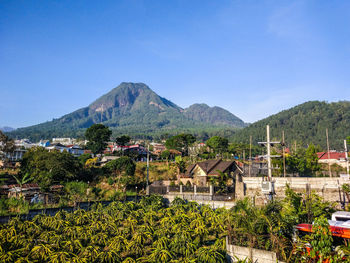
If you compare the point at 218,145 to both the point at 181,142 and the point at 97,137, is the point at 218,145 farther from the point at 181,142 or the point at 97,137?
the point at 97,137

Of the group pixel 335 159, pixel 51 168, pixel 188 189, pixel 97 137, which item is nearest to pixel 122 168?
pixel 51 168

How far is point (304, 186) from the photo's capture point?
18516 millimetres

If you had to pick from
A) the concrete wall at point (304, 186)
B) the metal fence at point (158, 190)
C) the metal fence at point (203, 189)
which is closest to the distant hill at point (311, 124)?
the metal fence at point (203, 189)

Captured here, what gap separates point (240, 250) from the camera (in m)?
10.5

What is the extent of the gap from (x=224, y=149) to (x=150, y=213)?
4983 centimetres

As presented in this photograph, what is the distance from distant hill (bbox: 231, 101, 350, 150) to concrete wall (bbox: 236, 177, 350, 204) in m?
78.4

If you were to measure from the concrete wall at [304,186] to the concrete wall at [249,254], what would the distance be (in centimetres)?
772

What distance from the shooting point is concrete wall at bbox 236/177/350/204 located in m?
17.6

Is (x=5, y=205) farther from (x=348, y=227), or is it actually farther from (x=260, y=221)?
(x=348, y=227)

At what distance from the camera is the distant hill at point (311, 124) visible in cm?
10019

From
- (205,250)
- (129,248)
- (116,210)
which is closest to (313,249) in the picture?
(205,250)

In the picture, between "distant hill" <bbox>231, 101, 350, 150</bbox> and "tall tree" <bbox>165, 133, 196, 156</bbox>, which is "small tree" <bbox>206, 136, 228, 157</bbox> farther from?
"distant hill" <bbox>231, 101, 350, 150</bbox>

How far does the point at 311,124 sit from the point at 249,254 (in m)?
123

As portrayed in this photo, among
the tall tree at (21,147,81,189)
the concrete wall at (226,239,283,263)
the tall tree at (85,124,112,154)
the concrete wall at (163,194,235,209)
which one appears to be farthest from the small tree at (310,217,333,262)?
the tall tree at (85,124,112,154)
